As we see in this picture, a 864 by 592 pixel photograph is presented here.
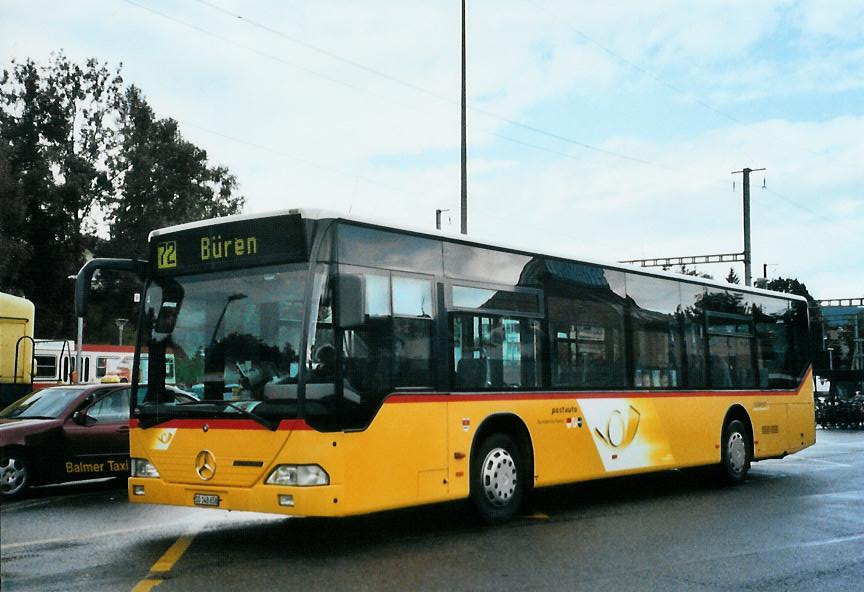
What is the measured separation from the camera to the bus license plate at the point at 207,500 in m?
8.77

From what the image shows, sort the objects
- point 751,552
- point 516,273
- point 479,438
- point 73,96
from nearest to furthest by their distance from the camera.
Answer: point 751,552, point 479,438, point 516,273, point 73,96

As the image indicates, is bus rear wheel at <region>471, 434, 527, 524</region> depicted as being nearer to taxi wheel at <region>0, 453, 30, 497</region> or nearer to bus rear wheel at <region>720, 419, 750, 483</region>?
bus rear wheel at <region>720, 419, 750, 483</region>

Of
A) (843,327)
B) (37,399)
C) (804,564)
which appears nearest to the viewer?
(804,564)

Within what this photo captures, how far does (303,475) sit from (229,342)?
4.58ft

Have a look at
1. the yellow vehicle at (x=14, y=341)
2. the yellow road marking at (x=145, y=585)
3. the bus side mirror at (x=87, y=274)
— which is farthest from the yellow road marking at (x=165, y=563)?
the yellow vehicle at (x=14, y=341)

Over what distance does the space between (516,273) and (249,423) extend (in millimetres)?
3920

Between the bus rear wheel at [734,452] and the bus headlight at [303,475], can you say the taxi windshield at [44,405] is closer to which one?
the bus headlight at [303,475]

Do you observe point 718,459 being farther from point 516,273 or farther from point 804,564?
point 804,564

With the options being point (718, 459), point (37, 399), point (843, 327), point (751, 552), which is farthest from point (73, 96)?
point (843, 327)

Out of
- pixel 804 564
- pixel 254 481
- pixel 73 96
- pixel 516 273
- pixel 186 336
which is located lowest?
pixel 804 564

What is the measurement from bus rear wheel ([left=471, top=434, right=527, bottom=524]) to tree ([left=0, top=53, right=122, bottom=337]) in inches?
1772

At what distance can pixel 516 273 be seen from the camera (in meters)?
11.3

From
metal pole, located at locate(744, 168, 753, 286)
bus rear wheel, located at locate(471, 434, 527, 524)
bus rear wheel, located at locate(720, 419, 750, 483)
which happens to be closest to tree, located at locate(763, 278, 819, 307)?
metal pole, located at locate(744, 168, 753, 286)

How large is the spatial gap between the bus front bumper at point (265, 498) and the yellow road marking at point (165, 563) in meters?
0.42
